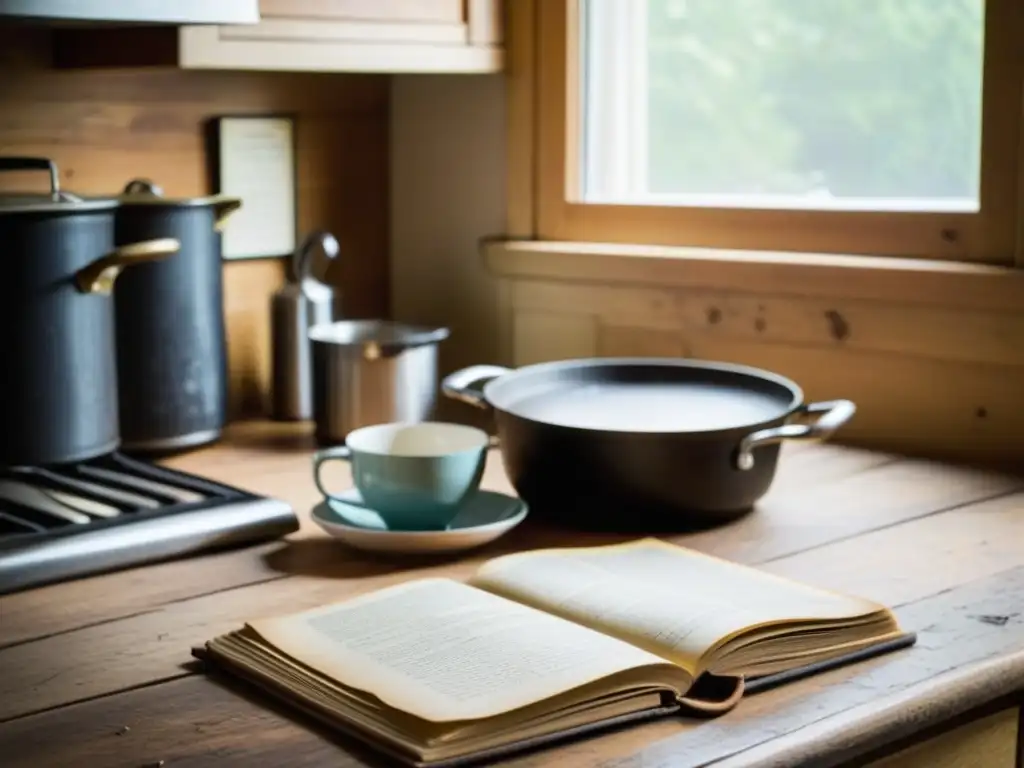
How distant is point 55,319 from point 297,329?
0.50 meters

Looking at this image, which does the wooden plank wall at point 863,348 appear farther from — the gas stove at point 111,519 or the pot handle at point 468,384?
the gas stove at point 111,519

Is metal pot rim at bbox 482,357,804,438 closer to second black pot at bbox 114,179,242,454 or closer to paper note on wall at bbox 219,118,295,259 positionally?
second black pot at bbox 114,179,242,454

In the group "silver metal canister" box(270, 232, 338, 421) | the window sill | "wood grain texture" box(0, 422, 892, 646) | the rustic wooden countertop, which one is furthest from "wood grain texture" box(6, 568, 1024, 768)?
"silver metal canister" box(270, 232, 338, 421)

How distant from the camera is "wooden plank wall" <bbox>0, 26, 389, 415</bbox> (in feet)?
5.76

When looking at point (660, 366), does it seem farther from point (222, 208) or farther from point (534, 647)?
point (534, 647)

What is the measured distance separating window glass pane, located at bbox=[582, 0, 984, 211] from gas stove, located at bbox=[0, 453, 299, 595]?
31.0 inches

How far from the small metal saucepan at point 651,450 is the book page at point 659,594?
9 cm

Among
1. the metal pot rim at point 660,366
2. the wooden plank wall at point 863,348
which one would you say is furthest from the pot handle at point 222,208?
the wooden plank wall at point 863,348

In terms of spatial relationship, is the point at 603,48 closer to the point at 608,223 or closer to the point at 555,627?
the point at 608,223

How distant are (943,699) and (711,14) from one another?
117 centimetres

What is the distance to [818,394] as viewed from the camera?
5.80 ft

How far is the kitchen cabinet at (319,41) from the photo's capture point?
1.58 meters

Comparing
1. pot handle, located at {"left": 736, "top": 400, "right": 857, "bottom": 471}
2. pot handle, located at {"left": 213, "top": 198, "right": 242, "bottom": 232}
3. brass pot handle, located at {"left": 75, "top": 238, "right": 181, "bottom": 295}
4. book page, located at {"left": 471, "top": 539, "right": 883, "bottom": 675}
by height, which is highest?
pot handle, located at {"left": 213, "top": 198, "right": 242, "bottom": 232}

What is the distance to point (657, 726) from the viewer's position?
3.00ft
